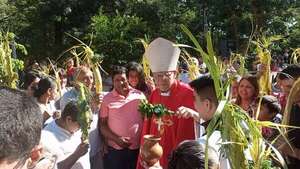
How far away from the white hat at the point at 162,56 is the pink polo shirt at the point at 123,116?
47 cm

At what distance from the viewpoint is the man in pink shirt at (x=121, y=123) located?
539 centimetres

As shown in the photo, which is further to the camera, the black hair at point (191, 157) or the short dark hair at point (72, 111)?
the short dark hair at point (72, 111)

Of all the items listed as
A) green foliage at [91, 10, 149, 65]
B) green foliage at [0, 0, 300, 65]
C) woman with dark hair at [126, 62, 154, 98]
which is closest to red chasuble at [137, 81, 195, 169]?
woman with dark hair at [126, 62, 154, 98]

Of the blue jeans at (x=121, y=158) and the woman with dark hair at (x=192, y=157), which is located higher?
the woman with dark hair at (x=192, y=157)

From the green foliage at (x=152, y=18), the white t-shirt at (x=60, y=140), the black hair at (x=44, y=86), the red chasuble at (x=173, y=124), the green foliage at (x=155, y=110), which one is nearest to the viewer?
the white t-shirt at (x=60, y=140)

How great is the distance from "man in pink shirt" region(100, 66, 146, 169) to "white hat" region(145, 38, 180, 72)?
1.18 ft

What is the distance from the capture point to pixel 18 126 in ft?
4.48

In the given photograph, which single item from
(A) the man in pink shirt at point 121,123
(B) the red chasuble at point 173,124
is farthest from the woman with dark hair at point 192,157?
(A) the man in pink shirt at point 121,123

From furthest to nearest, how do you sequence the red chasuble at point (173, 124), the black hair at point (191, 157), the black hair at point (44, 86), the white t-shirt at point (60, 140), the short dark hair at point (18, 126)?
the black hair at point (44, 86), the red chasuble at point (173, 124), the white t-shirt at point (60, 140), the black hair at point (191, 157), the short dark hair at point (18, 126)

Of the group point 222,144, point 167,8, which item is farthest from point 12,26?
point 222,144

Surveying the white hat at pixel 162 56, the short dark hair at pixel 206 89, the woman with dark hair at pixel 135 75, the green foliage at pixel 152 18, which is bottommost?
the woman with dark hair at pixel 135 75

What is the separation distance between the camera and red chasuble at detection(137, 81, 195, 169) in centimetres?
477

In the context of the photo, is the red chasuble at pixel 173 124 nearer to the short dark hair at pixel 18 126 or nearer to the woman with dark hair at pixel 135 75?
the woman with dark hair at pixel 135 75

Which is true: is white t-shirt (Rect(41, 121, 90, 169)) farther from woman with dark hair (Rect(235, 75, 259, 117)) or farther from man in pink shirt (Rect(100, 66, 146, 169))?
woman with dark hair (Rect(235, 75, 259, 117))
